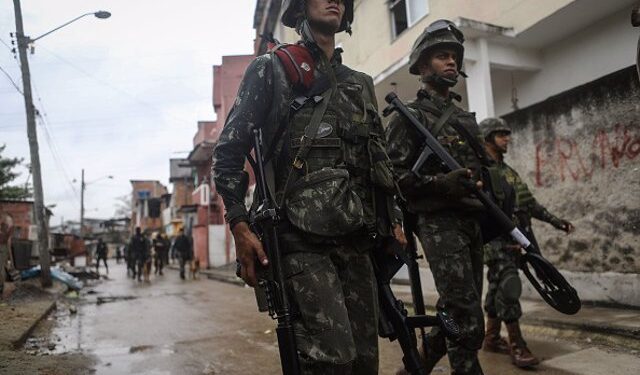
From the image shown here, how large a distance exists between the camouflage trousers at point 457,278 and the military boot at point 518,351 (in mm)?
1227

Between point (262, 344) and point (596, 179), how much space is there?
14.3 feet

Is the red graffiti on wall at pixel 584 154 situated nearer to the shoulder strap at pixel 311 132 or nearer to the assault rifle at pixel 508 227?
the assault rifle at pixel 508 227

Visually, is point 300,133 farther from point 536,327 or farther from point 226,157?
point 536,327

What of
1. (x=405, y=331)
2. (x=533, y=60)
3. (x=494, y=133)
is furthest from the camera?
(x=533, y=60)

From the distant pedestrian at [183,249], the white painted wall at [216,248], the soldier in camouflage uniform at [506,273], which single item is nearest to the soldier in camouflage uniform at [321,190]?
the soldier in camouflage uniform at [506,273]

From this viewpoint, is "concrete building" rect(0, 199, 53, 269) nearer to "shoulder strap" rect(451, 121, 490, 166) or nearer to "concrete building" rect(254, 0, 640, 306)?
"concrete building" rect(254, 0, 640, 306)

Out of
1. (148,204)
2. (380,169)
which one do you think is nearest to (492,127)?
(380,169)

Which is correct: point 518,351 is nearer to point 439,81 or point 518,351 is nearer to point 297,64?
point 439,81

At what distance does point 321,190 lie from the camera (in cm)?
208

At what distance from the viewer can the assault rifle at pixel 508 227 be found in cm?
312

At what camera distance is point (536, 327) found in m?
5.25

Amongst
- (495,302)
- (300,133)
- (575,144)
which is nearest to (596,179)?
(575,144)

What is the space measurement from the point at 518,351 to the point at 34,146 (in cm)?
1356

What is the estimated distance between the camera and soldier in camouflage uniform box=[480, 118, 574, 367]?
159 inches
